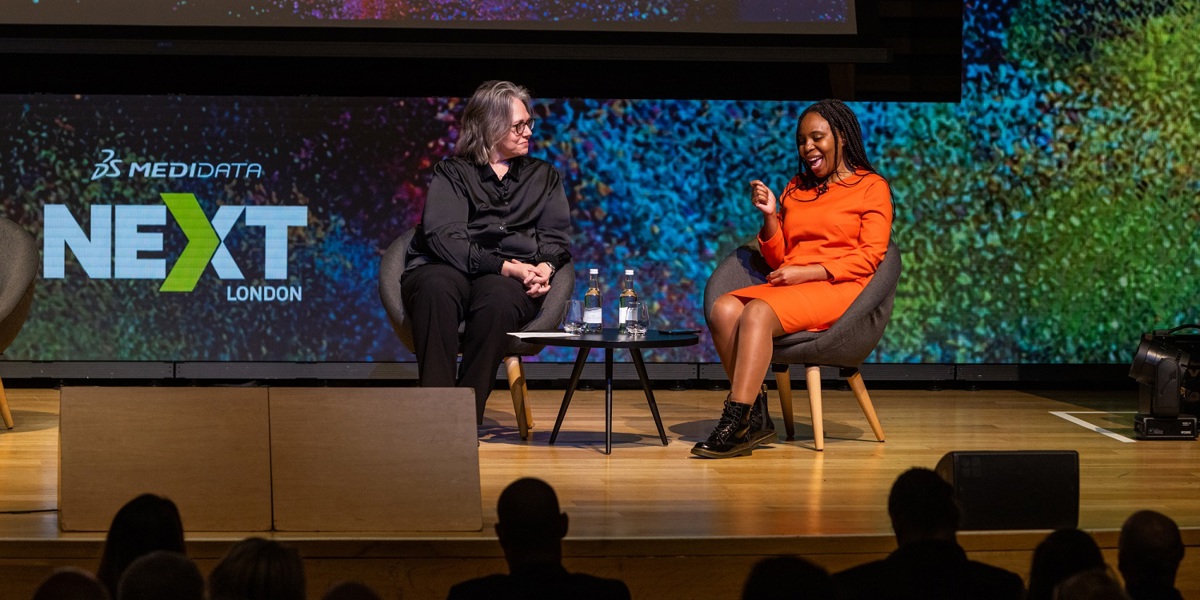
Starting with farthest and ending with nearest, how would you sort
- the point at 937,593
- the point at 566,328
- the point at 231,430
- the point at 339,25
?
the point at 339,25, the point at 566,328, the point at 231,430, the point at 937,593

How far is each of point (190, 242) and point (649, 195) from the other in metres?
2.07

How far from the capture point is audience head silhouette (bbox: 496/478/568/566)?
204 centimetres

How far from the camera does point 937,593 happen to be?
199 centimetres

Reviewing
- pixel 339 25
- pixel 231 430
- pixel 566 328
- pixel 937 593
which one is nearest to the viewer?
pixel 937 593

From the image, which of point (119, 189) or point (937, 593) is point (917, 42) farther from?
point (937, 593)

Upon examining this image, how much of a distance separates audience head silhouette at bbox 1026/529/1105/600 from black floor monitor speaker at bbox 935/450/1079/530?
803 millimetres

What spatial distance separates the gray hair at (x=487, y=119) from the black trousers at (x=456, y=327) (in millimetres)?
496

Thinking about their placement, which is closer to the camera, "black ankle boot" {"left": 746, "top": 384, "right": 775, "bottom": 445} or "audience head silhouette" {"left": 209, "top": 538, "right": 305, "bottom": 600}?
"audience head silhouette" {"left": 209, "top": 538, "right": 305, "bottom": 600}

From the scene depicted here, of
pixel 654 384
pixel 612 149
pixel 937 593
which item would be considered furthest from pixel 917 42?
pixel 937 593

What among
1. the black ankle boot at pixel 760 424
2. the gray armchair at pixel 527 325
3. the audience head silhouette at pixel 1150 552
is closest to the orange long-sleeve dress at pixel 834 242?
the black ankle boot at pixel 760 424

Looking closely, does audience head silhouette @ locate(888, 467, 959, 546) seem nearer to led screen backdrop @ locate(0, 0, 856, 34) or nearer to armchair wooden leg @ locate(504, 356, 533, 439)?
armchair wooden leg @ locate(504, 356, 533, 439)

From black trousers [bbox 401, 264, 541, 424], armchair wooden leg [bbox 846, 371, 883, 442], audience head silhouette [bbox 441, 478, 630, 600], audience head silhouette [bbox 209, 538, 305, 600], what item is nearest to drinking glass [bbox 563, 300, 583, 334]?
black trousers [bbox 401, 264, 541, 424]

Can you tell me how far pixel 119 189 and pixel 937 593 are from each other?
4.73 m

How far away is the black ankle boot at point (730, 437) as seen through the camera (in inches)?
157
